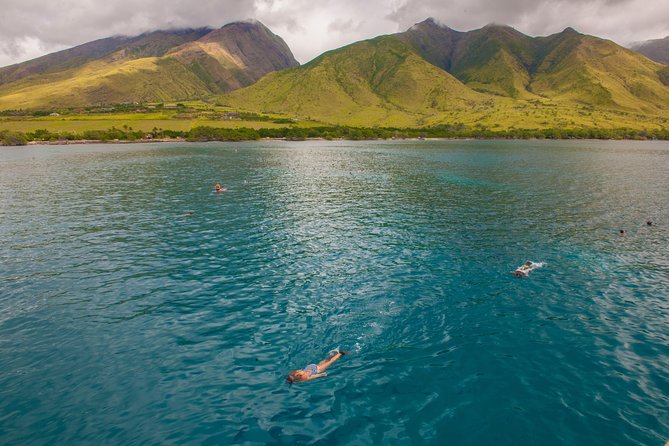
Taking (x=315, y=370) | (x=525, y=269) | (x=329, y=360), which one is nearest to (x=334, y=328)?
(x=329, y=360)

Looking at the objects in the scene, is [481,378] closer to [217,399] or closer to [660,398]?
[660,398]

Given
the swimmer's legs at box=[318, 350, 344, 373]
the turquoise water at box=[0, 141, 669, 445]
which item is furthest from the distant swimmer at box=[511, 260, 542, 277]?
the swimmer's legs at box=[318, 350, 344, 373]

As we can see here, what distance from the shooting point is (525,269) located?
34.8m

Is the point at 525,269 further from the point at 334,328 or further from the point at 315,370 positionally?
the point at 315,370

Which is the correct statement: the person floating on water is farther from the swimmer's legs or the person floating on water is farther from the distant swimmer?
the distant swimmer

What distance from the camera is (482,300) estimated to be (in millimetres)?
29656

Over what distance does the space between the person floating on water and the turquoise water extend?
56 centimetres

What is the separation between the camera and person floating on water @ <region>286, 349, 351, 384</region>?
20281 mm

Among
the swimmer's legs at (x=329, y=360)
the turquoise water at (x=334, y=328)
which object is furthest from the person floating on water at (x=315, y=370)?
the turquoise water at (x=334, y=328)

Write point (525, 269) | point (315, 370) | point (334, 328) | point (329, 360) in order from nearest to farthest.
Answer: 1. point (315, 370)
2. point (329, 360)
3. point (334, 328)
4. point (525, 269)

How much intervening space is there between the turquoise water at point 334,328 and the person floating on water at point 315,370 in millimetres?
565

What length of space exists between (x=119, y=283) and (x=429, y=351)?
1021 inches

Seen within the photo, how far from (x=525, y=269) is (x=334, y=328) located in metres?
20.3

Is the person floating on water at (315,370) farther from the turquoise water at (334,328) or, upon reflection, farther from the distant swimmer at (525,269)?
the distant swimmer at (525,269)
